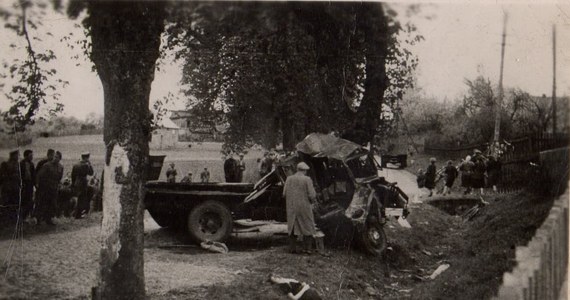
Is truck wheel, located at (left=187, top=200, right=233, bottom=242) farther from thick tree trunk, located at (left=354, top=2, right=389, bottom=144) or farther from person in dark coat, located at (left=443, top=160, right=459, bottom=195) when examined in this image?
person in dark coat, located at (left=443, top=160, right=459, bottom=195)

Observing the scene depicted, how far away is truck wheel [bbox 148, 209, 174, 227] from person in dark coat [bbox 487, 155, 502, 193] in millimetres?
8090

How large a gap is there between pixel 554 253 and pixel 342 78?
7.24 m

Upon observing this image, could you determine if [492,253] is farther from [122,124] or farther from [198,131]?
[198,131]

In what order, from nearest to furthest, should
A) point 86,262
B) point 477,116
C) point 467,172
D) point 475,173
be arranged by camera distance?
point 86,262 < point 475,173 < point 467,172 < point 477,116

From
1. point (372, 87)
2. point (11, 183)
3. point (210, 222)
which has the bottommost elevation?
point (210, 222)

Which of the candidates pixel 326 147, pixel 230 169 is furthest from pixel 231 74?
pixel 230 169

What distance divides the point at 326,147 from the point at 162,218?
Result: 3.64m

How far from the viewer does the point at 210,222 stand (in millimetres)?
9531

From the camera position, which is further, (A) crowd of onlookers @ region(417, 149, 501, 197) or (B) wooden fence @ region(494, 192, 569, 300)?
(A) crowd of onlookers @ region(417, 149, 501, 197)

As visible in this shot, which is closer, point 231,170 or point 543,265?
point 543,265

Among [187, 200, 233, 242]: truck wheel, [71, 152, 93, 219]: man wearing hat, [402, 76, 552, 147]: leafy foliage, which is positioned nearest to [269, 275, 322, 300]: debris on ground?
[187, 200, 233, 242]: truck wheel

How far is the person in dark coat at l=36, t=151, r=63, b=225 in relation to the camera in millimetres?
9445

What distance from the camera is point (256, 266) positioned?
759cm

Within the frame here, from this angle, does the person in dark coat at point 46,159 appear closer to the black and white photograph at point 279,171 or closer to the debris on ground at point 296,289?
the black and white photograph at point 279,171
